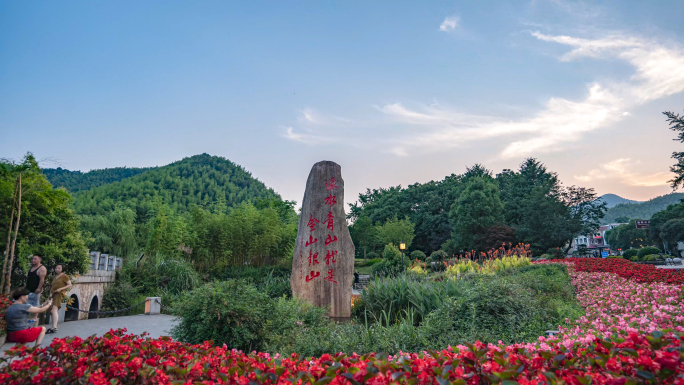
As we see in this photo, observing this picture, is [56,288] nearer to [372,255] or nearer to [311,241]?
[311,241]

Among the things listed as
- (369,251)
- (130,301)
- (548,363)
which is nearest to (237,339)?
(548,363)

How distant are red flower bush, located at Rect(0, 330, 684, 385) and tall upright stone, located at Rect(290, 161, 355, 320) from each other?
428 centimetres

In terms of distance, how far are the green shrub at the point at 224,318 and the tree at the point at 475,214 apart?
1983cm

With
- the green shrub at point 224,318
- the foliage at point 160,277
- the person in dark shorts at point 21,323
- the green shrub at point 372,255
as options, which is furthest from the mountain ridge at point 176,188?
the green shrub at point 224,318

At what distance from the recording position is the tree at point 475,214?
2250 cm

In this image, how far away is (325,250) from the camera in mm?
6578

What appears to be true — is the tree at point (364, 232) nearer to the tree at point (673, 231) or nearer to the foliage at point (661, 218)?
the tree at point (673, 231)

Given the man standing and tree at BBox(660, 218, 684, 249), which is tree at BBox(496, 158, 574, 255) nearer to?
tree at BBox(660, 218, 684, 249)

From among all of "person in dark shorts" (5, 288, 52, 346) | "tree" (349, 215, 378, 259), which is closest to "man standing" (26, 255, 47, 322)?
"person in dark shorts" (5, 288, 52, 346)

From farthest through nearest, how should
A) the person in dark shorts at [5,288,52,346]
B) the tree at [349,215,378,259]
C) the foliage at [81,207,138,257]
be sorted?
the tree at [349,215,378,259] → the foliage at [81,207,138,257] → the person in dark shorts at [5,288,52,346]

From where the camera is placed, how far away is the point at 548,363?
1756mm

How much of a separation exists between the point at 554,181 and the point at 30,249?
2570 centimetres

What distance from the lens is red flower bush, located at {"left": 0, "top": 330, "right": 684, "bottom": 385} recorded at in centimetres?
147

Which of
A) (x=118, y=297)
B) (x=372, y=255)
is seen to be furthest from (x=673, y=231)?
(x=118, y=297)
